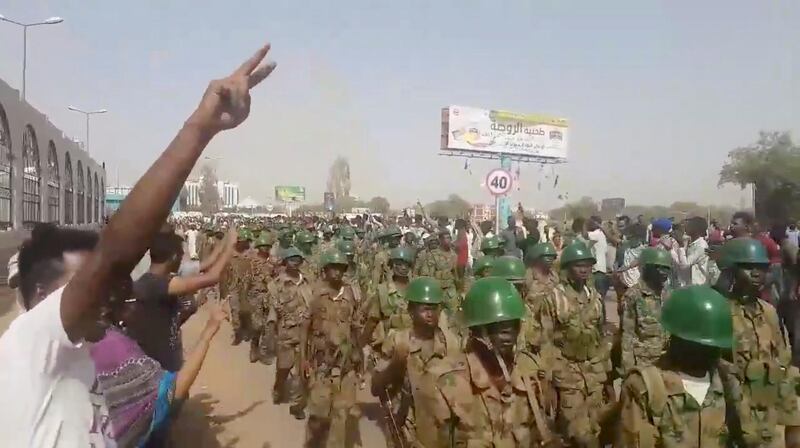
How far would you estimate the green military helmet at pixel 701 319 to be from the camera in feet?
9.29

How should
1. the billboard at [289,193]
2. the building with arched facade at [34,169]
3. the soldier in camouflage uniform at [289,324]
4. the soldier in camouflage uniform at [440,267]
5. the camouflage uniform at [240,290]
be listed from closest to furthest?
the soldier in camouflage uniform at [289,324], the soldier in camouflage uniform at [440,267], the camouflage uniform at [240,290], the building with arched facade at [34,169], the billboard at [289,193]

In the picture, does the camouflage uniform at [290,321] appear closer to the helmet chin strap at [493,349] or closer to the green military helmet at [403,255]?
the green military helmet at [403,255]

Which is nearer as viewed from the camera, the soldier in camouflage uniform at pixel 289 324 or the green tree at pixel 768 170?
the soldier in camouflage uniform at pixel 289 324

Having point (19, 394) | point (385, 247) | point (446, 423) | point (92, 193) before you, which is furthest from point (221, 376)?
point (92, 193)

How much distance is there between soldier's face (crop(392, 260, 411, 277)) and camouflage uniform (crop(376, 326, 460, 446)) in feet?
6.10

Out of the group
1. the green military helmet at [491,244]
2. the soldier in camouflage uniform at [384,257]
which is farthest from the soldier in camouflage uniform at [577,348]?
the soldier in camouflage uniform at [384,257]

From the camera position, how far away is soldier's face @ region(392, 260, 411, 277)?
693 cm

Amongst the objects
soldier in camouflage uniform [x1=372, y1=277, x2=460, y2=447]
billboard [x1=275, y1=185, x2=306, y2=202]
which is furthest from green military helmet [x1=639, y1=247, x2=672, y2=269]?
billboard [x1=275, y1=185, x2=306, y2=202]

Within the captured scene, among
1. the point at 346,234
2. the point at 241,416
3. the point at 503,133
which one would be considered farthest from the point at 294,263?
the point at 503,133

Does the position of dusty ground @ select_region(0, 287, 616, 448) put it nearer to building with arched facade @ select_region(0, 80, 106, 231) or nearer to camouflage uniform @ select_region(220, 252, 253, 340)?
camouflage uniform @ select_region(220, 252, 253, 340)

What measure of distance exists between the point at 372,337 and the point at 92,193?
40343 mm

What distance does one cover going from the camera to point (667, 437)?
280 cm

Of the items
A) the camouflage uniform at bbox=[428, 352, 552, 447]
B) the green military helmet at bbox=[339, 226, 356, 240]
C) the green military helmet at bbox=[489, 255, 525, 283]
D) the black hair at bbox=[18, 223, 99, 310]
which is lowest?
the camouflage uniform at bbox=[428, 352, 552, 447]

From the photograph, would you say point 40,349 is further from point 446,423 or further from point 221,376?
point 221,376
